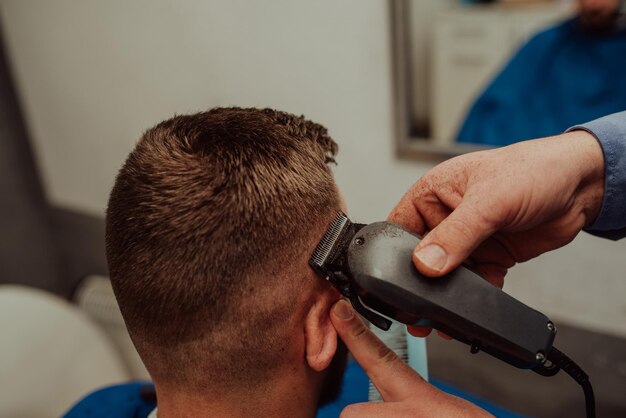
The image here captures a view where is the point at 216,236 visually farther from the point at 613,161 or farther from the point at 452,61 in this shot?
the point at 452,61

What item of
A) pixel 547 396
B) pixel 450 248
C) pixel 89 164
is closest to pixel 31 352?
pixel 89 164

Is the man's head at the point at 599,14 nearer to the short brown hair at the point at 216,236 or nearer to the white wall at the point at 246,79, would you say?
the white wall at the point at 246,79

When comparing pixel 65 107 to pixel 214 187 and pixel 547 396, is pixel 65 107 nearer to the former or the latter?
pixel 214 187

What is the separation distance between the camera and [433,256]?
79cm

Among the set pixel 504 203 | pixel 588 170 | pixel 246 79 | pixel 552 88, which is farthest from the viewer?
pixel 246 79

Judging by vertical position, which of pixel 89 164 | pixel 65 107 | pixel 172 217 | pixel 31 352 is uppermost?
pixel 172 217

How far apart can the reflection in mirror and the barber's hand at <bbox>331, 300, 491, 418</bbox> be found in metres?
0.93

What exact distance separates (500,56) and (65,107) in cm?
187

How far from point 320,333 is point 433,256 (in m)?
0.25

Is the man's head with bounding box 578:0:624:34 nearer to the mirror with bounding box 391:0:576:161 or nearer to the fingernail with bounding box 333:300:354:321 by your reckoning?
the mirror with bounding box 391:0:576:161

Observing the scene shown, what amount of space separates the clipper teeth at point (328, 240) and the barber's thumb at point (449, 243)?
12 cm

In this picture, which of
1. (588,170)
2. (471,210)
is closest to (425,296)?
(471,210)

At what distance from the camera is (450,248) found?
0.82 meters

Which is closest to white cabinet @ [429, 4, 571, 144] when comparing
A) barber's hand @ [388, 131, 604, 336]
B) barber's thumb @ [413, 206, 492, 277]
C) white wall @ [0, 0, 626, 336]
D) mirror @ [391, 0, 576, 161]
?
mirror @ [391, 0, 576, 161]
